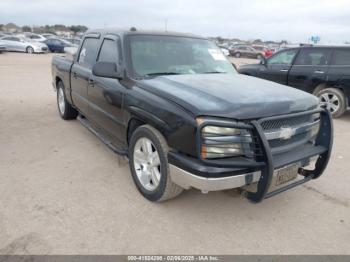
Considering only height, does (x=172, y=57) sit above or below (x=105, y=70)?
above

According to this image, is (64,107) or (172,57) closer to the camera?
(172,57)

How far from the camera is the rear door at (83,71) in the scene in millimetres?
4621

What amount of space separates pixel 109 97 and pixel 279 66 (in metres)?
5.99

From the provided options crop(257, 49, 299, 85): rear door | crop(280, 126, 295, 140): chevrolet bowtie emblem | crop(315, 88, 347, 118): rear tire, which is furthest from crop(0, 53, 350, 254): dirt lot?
crop(257, 49, 299, 85): rear door

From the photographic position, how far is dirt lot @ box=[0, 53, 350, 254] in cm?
267

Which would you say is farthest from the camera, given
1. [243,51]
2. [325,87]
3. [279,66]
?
[243,51]

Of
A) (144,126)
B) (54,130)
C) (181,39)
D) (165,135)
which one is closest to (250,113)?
(165,135)

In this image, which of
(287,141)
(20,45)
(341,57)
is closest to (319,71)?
(341,57)

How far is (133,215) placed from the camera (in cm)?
308

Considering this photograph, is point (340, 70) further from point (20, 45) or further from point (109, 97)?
Answer: point (20, 45)

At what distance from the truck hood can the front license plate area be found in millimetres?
518

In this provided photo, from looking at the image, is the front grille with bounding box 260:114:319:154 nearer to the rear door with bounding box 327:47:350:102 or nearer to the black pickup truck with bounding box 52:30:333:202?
the black pickup truck with bounding box 52:30:333:202

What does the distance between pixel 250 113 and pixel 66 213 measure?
2.05m

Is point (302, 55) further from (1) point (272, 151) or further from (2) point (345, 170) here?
(1) point (272, 151)
